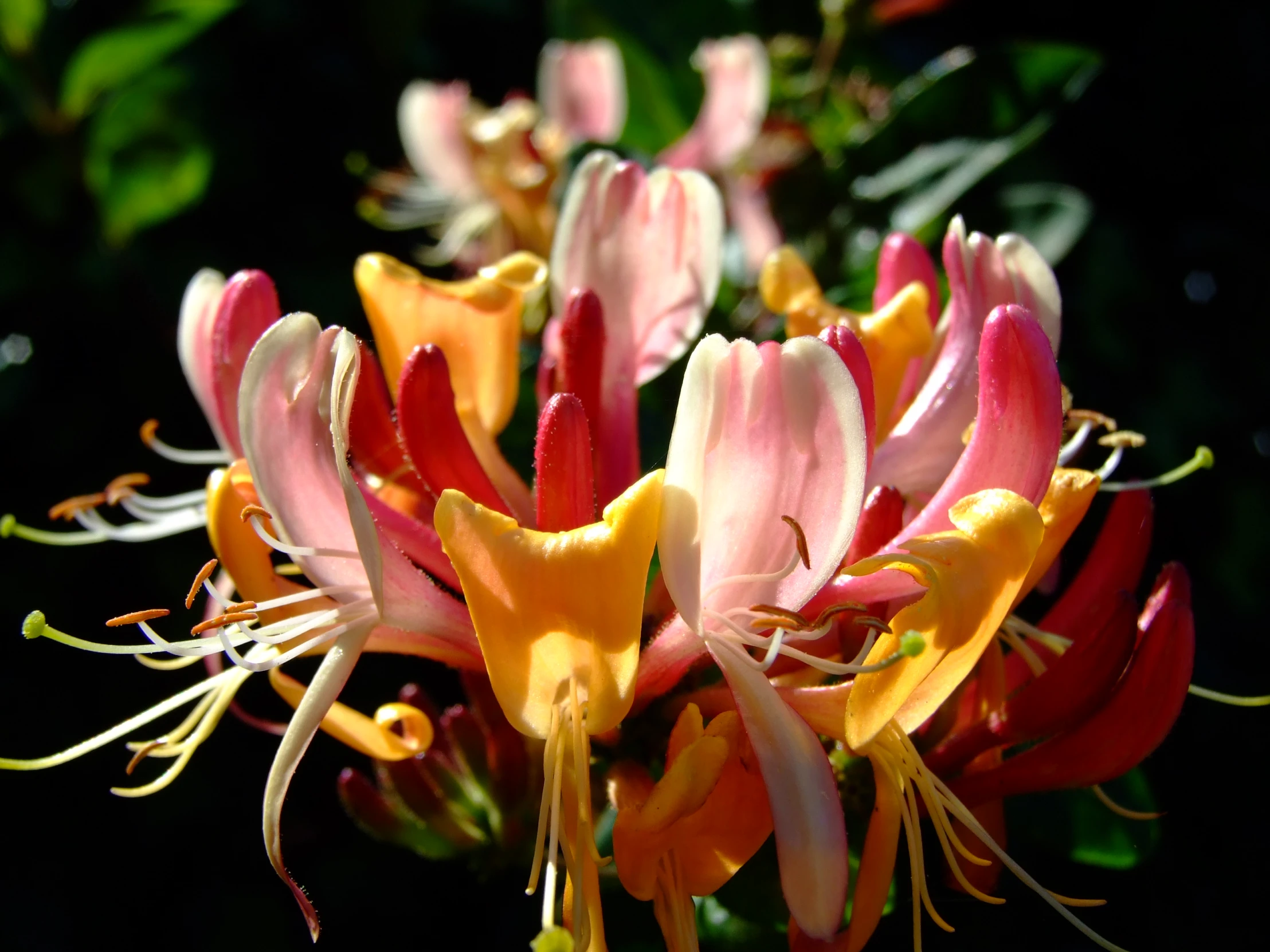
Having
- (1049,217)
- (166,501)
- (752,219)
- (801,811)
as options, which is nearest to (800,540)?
(801,811)

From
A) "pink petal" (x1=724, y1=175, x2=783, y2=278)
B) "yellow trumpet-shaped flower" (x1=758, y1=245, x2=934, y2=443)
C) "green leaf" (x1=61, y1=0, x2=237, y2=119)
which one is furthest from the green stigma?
"green leaf" (x1=61, y1=0, x2=237, y2=119)

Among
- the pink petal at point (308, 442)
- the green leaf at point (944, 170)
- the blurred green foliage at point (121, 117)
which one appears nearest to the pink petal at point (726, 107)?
the green leaf at point (944, 170)

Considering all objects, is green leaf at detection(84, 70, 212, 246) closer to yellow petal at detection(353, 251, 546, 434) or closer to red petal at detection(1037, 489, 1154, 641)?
yellow petal at detection(353, 251, 546, 434)

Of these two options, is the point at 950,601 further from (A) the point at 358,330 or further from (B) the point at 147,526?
(A) the point at 358,330

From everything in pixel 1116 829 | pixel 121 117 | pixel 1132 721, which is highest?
pixel 121 117

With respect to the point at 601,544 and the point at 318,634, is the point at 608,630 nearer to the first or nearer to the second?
the point at 601,544

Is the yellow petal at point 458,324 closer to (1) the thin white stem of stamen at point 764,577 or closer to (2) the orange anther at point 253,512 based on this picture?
(2) the orange anther at point 253,512
